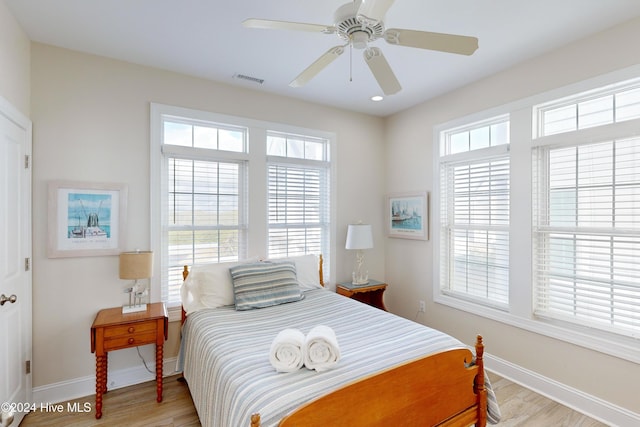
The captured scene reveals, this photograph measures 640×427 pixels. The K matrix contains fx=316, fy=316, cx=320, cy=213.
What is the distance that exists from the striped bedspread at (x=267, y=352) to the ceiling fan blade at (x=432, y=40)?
5.41 ft

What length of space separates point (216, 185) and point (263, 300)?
1303mm

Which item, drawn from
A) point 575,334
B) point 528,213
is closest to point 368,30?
point 528,213

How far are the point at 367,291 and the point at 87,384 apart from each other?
9.21 ft

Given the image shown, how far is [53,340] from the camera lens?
Answer: 8.30 ft

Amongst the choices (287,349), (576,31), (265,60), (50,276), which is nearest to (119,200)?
(50,276)

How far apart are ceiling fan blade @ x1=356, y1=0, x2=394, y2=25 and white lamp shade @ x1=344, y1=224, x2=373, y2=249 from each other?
2.53 metres

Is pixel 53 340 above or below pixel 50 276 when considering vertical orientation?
below

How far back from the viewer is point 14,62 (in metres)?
2.19

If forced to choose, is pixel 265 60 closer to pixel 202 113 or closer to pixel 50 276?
pixel 202 113

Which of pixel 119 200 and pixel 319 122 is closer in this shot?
Answer: pixel 119 200

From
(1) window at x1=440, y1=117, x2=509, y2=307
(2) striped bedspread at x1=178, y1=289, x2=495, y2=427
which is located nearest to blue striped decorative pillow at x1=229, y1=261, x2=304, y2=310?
(2) striped bedspread at x1=178, y1=289, x2=495, y2=427

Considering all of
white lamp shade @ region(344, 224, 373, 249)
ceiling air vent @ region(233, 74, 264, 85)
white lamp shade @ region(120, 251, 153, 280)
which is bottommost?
white lamp shade @ region(120, 251, 153, 280)

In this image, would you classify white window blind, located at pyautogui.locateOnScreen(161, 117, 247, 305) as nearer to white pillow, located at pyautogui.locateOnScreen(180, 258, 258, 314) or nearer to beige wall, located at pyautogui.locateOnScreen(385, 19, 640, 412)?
white pillow, located at pyautogui.locateOnScreen(180, 258, 258, 314)

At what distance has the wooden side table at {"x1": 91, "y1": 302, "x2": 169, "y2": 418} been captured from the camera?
7.61 feet
